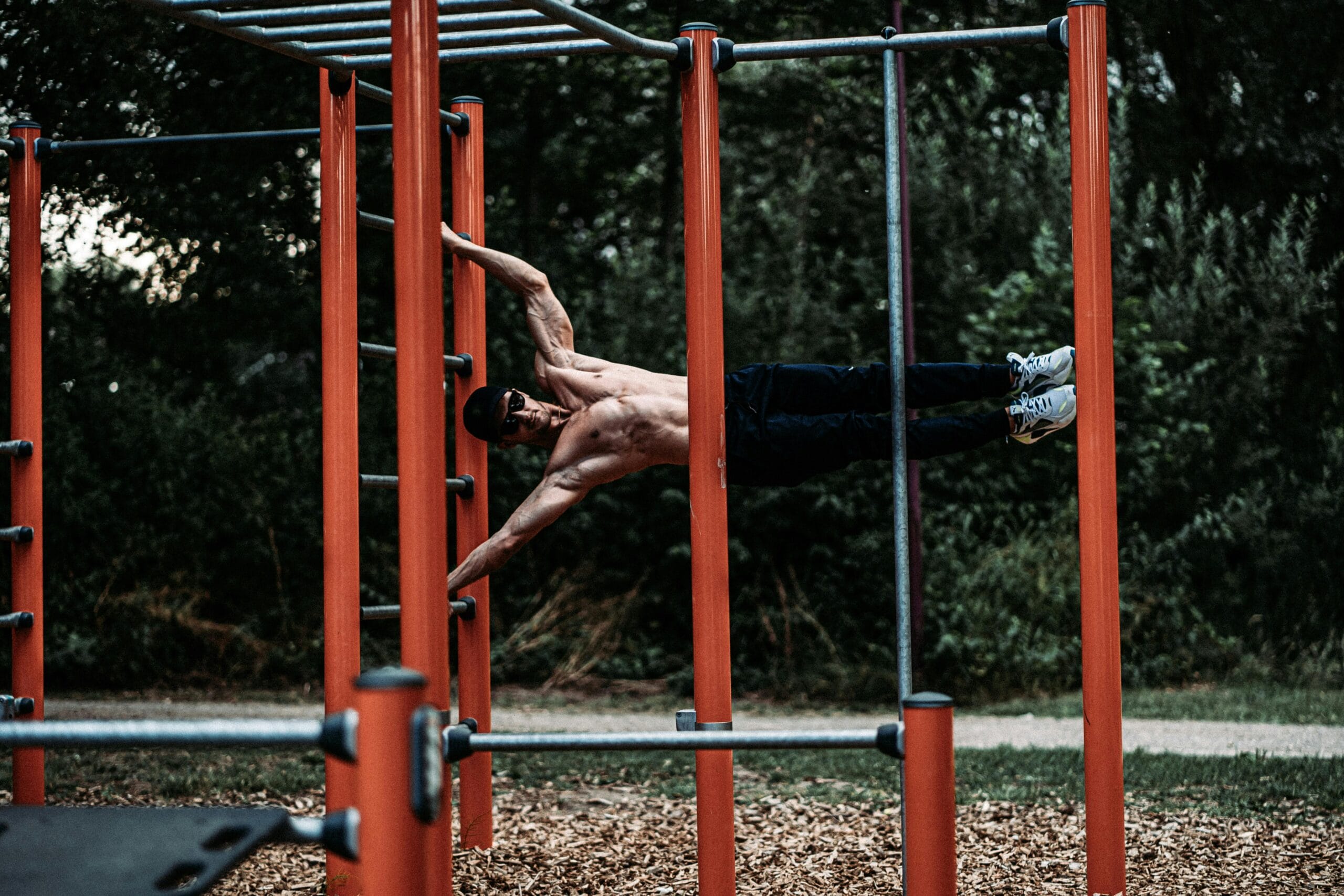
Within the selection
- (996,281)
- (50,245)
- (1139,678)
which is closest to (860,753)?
(1139,678)

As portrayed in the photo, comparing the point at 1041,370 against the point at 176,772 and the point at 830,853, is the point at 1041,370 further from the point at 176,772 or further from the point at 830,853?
the point at 176,772

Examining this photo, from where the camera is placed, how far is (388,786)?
6.20 ft

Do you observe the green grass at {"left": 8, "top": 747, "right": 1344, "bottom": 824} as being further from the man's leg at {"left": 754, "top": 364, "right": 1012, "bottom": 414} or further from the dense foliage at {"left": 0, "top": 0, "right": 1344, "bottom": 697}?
the man's leg at {"left": 754, "top": 364, "right": 1012, "bottom": 414}

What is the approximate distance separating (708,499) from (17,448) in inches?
117

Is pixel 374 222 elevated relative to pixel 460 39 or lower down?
lower down

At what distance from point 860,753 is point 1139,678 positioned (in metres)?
3.23

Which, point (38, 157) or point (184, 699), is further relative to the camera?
point (184, 699)

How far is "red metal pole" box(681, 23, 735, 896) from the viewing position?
356 centimetres

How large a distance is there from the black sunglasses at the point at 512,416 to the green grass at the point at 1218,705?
5195 millimetres

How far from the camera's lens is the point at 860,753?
7.73 metres

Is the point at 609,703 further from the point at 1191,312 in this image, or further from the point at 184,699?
the point at 1191,312

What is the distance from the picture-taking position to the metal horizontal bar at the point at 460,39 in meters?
3.91

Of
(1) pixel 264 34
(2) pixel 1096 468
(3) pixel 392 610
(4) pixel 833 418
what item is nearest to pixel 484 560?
(3) pixel 392 610

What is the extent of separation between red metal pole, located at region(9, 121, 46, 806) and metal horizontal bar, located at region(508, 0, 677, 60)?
2625 millimetres
